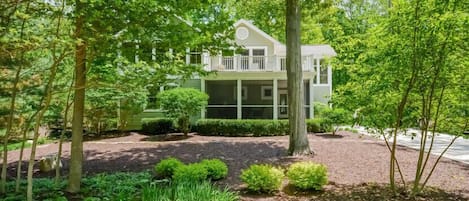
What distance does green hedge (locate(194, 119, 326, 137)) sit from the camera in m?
16.6

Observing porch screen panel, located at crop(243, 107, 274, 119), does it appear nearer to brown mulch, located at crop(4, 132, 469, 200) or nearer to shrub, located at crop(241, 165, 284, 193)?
brown mulch, located at crop(4, 132, 469, 200)

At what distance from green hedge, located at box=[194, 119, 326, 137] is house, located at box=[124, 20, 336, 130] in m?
2.02

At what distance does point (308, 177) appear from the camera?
6.81 metres

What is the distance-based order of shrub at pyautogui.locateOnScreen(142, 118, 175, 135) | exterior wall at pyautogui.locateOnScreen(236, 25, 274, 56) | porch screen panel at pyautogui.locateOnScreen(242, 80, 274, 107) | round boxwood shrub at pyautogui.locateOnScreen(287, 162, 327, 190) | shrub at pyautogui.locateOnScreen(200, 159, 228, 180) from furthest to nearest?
porch screen panel at pyautogui.locateOnScreen(242, 80, 274, 107) < exterior wall at pyautogui.locateOnScreen(236, 25, 274, 56) < shrub at pyautogui.locateOnScreen(142, 118, 175, 135) < shrub at pyautogui.locateOnScreen(200, 159, 228, 180) < round boxwood shrub at pyautogui.locateOnScreen(287, 162, 327, 190)

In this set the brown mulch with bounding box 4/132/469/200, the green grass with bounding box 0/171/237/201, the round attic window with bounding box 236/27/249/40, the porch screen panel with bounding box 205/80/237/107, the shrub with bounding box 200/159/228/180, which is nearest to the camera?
the green grass with bounding box 0/171/237/201

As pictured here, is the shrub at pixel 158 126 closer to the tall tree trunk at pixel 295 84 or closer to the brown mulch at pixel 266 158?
the brown mulch at pixel 266 158

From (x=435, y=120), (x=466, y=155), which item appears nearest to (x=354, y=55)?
(x=435, y=120)

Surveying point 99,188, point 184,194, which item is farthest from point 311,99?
point 184,194

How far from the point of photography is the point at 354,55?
6.93 meters

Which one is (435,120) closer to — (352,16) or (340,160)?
(340,160)

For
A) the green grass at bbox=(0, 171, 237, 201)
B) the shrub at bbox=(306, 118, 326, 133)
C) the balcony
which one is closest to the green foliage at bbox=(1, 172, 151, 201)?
the green grass at bbox=(0, 171, 237, 201)

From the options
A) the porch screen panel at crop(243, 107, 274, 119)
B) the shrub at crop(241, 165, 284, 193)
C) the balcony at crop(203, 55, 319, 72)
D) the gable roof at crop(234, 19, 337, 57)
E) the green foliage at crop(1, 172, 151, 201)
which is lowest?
the green foliage at crop(1, 172, 151, 201)

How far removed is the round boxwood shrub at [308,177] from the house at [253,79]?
10810 mm

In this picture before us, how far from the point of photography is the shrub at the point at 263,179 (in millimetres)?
6680
